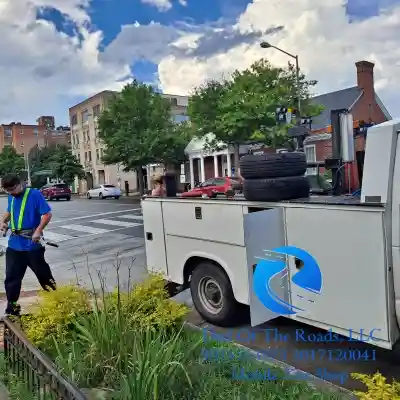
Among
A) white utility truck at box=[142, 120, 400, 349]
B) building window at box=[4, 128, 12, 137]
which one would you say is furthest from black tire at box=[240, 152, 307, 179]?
building window at box=[4, 128, 12, 137]

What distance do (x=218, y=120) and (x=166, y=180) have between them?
25185 millimetres

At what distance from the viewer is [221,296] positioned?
507cm

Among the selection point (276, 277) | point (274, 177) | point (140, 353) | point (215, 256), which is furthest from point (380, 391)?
point (215, 256)

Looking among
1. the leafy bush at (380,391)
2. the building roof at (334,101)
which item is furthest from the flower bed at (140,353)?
the building roof at (334,101)

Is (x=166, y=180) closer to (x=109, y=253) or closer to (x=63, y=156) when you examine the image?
(x=109, y=253)

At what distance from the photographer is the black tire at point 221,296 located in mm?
4977

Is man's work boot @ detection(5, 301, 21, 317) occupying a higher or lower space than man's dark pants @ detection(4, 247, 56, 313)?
lower

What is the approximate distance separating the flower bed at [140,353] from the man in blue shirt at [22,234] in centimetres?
137

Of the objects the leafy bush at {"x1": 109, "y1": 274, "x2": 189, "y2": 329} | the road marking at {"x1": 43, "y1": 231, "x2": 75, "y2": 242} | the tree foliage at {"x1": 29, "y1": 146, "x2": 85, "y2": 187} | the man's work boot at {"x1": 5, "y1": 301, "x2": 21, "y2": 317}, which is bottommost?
the road marking at {"x1": 43, "y1": 231, "x2": 75, "y2": 242}

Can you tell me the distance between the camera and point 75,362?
3246 mm

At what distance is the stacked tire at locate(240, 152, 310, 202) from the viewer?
170 inches

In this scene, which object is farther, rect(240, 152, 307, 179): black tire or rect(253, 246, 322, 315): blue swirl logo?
rect(240, 152, 307, 179): black tire

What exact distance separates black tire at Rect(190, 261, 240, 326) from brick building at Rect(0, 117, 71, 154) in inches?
4227

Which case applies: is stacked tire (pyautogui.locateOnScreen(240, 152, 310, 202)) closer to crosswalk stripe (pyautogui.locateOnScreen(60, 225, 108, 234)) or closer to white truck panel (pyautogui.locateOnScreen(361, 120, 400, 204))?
white truck panel (pyautogui.locateOnScreen(361, 120, 400, 204))
